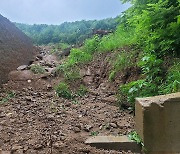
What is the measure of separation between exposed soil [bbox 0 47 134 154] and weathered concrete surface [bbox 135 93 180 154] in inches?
21.7

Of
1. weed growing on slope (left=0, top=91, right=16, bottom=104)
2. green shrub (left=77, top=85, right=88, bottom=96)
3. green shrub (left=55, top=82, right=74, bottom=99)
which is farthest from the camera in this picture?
green shrub (left=77, top=85, right=88, bottom=96)

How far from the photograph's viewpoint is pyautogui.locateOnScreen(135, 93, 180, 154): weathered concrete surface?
3.63 metres

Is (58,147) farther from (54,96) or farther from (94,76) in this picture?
(94,76)

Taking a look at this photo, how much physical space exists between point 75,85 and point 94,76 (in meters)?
0.89

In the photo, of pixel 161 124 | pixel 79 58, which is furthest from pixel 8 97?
pixel 79 58

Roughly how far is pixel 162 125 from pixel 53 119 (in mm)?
1936

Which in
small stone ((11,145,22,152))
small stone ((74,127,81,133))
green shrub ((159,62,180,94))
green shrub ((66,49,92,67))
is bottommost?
small stone ((11,145,22,152))

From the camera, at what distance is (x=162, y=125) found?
3652 mm

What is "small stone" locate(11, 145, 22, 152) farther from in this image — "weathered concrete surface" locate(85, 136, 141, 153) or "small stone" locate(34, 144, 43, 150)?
"weathered concrete surface" locate(85, 136, 141, 153)

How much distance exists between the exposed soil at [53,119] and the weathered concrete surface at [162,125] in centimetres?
55

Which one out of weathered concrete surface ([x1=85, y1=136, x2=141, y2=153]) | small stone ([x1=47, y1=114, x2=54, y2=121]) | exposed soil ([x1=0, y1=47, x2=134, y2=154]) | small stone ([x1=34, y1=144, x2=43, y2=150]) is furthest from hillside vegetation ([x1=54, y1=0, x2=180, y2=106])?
small stone ([x1=34, y1=144, x2=43, y2=150])

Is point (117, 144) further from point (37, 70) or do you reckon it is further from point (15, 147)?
point (37, 70)

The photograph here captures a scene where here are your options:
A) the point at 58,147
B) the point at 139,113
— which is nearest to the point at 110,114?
the point at 139,113

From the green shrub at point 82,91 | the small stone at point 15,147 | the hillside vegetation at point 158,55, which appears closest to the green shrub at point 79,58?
the green shrub at point 82,91
